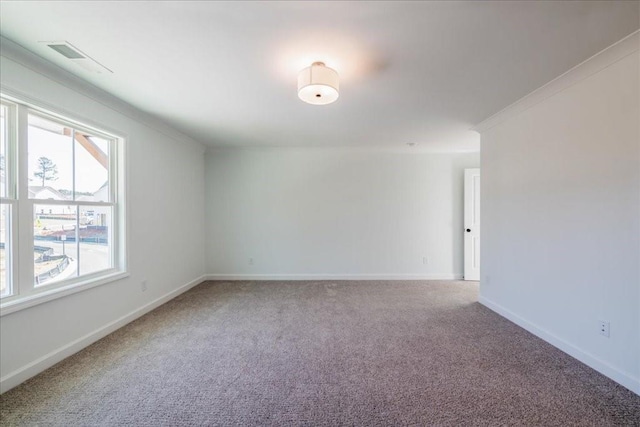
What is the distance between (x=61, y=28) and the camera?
63.7 inches

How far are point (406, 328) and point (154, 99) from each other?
3603mm

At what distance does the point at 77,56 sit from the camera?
1.90 metres

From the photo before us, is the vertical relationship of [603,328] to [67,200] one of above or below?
below

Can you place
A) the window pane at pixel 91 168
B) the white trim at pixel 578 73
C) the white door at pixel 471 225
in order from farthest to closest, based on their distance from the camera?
the white door at pixel 471 225, the window pane at pixel 91 168, the white trim at pixel 578 73

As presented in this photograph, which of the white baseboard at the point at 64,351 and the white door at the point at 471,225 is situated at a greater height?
the white door at the point at 471,225

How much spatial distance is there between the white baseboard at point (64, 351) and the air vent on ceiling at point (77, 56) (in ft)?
7.63

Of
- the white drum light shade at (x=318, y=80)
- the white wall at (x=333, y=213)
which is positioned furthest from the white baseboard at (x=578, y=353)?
the white drum light shade at (x=318, y=80)

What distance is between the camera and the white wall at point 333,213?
4703 mm

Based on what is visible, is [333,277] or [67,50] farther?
[333,277]

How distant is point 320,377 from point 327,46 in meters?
2.42

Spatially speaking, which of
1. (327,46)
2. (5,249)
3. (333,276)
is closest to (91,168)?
(5,249)

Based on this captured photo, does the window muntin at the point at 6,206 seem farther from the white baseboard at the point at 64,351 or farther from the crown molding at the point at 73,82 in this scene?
the white baseboard at the point at 64,351

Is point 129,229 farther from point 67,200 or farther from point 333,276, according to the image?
point 333,276

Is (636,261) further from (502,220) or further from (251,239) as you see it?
(251,239)
